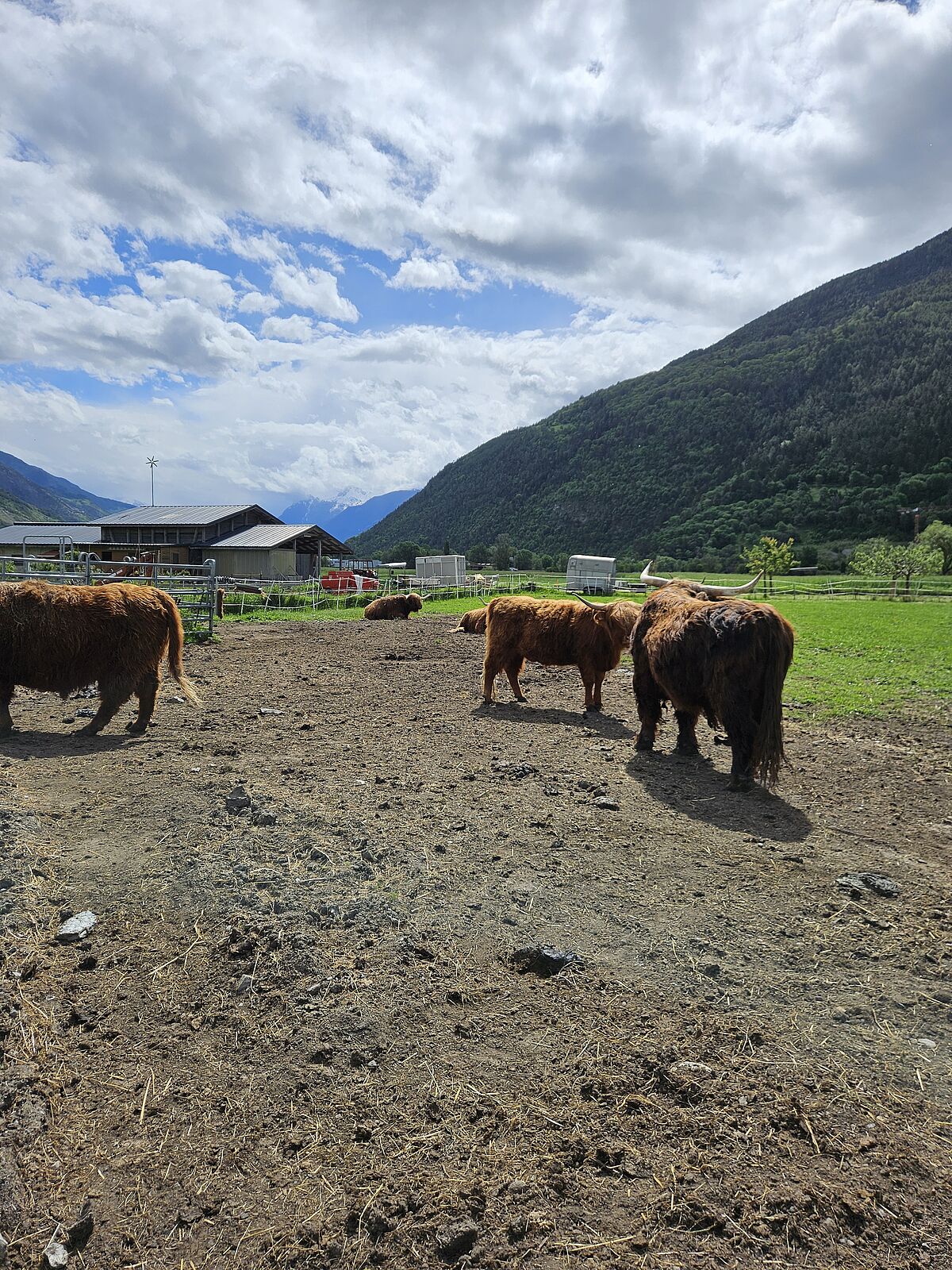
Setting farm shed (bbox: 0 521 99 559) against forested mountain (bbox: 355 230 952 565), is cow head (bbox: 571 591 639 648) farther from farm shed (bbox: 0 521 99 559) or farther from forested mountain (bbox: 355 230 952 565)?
forested mountain (bbox: 355 230 952 565)

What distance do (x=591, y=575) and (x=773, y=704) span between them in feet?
142

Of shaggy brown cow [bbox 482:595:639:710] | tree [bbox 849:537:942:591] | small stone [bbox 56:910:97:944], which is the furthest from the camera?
tree [bbox 849:537:942:591]

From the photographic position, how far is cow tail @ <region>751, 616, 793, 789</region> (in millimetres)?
5773

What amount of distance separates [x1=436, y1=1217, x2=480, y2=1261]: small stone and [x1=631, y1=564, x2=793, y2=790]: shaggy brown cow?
466 cm

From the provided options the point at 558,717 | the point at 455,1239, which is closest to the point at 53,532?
the point at 558,717

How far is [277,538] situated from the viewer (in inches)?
1681

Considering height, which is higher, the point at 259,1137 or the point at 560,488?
the point at 560,488

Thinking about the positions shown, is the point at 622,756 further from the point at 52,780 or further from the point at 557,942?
the point at 52,780

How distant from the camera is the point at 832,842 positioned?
480 cm

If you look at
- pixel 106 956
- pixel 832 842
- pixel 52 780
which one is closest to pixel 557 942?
pixel 106 956

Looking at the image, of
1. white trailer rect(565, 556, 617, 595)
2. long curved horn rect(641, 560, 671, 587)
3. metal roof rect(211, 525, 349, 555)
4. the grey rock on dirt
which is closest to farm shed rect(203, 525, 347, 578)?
metal roof rect(211, 525, 349, 555)

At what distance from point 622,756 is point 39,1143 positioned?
5.71 m

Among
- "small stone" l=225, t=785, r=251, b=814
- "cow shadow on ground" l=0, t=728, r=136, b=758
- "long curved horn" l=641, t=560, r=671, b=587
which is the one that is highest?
"long curved horn" l=641, t=560, r=671, b=587

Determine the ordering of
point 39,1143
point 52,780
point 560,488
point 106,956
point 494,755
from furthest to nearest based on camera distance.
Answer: point 560,488, point 494,755, point 52,780, point 106,956, point 39,1143
